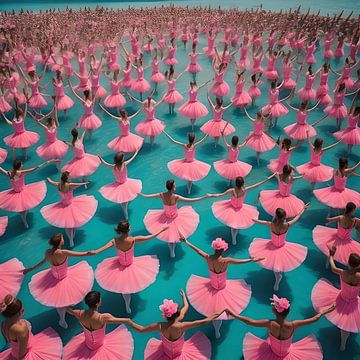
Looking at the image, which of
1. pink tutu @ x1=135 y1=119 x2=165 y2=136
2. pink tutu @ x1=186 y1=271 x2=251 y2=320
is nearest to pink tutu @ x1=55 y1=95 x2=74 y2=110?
pink tutu @ x1=135 y1=119 x2=165 y2=136

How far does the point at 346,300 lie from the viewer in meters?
4.34

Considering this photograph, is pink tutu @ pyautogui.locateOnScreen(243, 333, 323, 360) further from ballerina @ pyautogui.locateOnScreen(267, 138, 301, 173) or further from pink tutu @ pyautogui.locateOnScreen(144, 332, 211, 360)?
ballerina @ pyautogui.locateOnScreen(267, 138, 301, 173)

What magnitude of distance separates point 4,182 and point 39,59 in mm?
8649

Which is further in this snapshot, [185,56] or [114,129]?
[185,56]

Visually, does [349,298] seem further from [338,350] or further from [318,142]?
[318,142]

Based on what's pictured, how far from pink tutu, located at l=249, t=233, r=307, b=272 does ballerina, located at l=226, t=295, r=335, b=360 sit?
3.55ft

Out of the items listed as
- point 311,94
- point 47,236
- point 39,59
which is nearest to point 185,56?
point 39,59

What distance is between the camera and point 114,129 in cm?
988

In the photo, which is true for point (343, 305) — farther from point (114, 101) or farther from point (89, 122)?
point (114, 101)

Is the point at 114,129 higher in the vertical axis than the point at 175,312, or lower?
lower

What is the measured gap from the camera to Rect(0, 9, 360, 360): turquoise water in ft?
15.8

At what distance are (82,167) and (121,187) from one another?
1151 millimetres

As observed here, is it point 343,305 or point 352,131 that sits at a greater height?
point 352,131

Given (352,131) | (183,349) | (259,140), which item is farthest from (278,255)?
(352,131)
